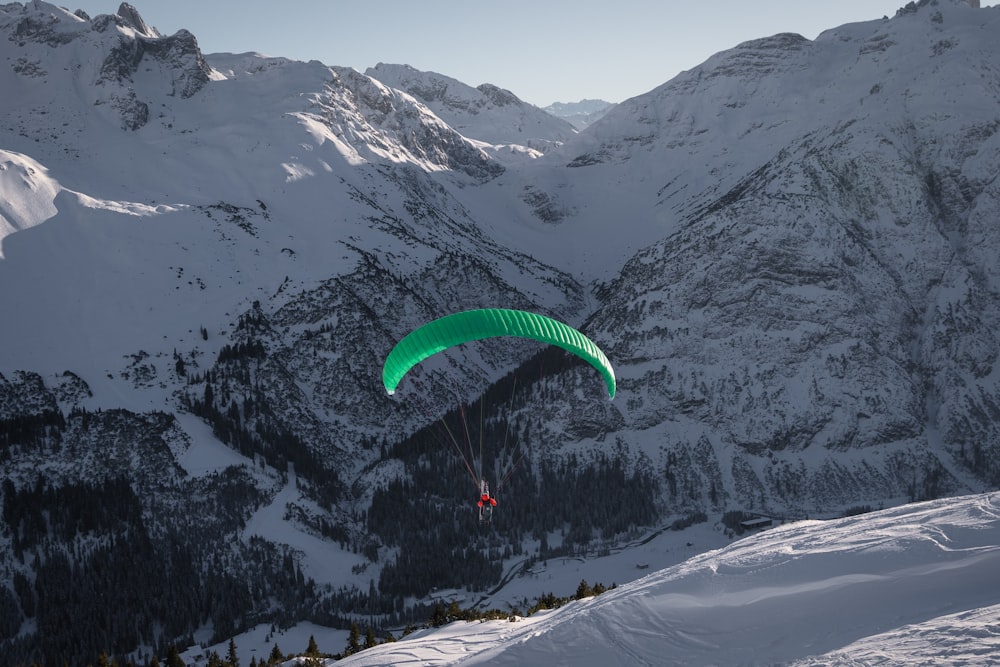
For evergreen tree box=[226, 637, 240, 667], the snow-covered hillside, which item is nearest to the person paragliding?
the snow-covered hillside

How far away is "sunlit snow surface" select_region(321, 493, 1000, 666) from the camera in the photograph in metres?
25.5

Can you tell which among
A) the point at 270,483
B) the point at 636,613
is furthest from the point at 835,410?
the point at 636,613

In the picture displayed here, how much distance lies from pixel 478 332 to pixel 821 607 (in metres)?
20.6

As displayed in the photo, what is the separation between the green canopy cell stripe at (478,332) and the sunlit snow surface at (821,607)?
13.1 meters

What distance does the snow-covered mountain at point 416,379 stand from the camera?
360 feet

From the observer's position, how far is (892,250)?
150m

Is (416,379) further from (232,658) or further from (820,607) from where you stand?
(820,607)

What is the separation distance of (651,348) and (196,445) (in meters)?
79.3

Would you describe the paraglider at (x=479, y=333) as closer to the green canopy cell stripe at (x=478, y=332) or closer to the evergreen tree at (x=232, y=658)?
the green canopy cell stripe at (x=478, y=332)

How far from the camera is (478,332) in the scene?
42.2 metres

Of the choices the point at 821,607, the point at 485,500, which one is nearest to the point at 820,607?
the point at 821,607

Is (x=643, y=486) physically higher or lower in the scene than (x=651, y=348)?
lower

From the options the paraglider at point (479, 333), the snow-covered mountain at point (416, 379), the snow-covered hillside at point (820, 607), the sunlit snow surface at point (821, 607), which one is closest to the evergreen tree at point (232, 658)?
the snow-covered mountain at point (416, 379)

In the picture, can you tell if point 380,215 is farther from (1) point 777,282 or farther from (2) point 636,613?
(2) point 636,613
